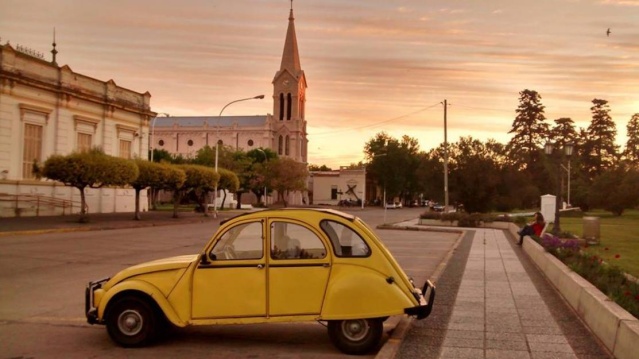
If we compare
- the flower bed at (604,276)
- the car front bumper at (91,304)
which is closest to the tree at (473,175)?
the flower bed at (604,276)

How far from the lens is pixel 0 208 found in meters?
35.2

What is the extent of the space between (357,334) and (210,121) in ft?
421

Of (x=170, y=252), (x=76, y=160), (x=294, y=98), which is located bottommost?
(x=170, y=252)

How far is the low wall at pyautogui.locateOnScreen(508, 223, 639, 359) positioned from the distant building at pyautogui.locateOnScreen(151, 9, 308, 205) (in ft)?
339

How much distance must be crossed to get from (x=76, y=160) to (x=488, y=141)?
98.8 feet

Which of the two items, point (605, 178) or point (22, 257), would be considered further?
point (605, 178)

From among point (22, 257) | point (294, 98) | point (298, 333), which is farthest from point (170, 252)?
point (294, 98)

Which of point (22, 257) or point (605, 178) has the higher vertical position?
point (605, 178)

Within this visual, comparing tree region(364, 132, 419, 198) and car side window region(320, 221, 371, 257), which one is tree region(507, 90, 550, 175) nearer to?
tree region(364, 132, 419, 198)

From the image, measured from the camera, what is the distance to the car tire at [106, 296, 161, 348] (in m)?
7.44

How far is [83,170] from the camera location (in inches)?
1310

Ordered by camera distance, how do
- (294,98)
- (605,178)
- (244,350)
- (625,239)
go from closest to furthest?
(244,350) < (625,239) < (605,178) < (294,98)

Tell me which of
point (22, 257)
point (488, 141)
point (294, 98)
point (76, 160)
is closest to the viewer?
point (22, 257)

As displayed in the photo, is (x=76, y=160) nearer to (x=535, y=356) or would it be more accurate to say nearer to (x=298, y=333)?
(x=298, y=333)
